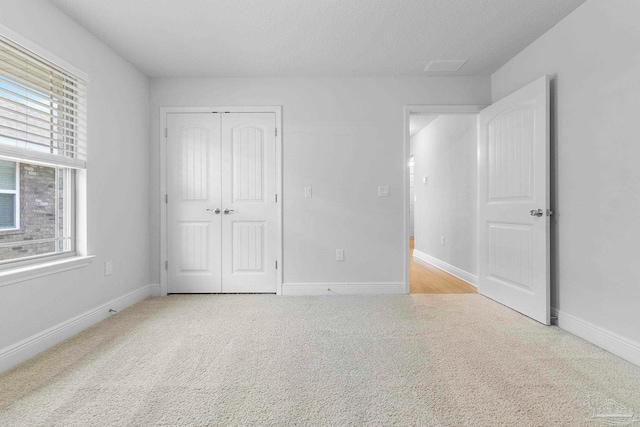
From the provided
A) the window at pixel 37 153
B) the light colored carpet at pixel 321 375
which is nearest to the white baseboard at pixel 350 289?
the light colored carpet at pixel 321 375

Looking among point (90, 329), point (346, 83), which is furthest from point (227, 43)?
point (90, 329)

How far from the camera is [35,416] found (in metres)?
1.45

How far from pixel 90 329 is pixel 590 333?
3674 mm

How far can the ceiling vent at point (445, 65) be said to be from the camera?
3.16 metres

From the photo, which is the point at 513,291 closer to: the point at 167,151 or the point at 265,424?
the point at 265,424

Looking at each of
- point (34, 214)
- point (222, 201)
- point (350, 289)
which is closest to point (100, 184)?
point (34, 214)

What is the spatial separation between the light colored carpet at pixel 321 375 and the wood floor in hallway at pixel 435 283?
913mm

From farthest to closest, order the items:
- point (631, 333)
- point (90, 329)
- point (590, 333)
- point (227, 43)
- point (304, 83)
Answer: point (304, 83), point (227, 43), point (90, 329), point (590, 333), point (631, 333)

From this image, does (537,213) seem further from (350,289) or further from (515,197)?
(350,289)

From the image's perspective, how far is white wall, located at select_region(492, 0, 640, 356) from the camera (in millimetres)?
1988

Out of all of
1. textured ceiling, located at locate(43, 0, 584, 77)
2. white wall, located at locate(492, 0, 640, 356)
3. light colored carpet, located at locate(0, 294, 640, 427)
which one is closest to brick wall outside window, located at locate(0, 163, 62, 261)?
light colored carpet, located at locate(0, 294, 640, 427)

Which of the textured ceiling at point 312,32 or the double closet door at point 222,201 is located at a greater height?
the textured ceiling at point 312,32

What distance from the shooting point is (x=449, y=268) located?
4664 mm

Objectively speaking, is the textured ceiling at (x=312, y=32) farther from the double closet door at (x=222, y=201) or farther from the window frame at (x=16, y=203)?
the window frame at (x=16, y=203)
